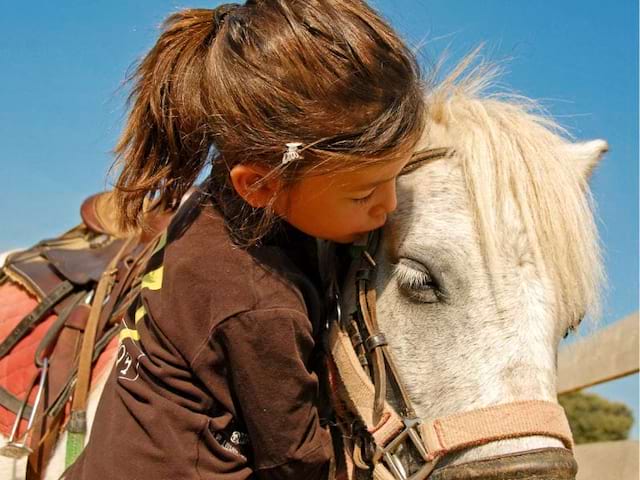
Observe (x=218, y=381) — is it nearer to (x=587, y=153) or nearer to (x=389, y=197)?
(x=389, y=197)

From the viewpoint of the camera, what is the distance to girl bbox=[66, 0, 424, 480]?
5.18ft

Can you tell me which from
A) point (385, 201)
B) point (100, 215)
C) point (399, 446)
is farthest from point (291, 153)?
point (100, 215)

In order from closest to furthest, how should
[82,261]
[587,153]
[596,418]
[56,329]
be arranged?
1. [587,153]
2. [56,329]
3. [82,261]
4. [596,418]

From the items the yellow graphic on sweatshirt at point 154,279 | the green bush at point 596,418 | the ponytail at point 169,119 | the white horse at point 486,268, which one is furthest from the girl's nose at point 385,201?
the green bush at point 596,418

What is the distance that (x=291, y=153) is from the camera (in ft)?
5.25

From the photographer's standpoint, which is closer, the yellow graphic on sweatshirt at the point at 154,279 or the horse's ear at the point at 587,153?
the yellow graphic on sweatshirt at the point at 154,279

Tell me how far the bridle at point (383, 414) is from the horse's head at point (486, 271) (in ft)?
0.09

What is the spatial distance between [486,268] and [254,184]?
1.99ft

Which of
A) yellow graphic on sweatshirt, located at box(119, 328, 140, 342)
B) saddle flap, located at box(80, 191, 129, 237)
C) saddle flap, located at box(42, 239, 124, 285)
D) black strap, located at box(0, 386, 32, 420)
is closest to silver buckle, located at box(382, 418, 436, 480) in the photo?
yellow graphic on sweatshirt, located at box(119, 328, 140, 342)

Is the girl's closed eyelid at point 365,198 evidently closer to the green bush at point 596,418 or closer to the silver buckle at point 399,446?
the silver buckle at point 399,446

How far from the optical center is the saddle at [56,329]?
237 centimetres

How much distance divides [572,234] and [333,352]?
700mm

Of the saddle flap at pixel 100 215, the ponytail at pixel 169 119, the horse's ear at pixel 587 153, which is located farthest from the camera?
the saddle flap at pixel 100 215

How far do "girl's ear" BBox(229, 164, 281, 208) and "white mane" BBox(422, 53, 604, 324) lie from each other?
0.54 meters
